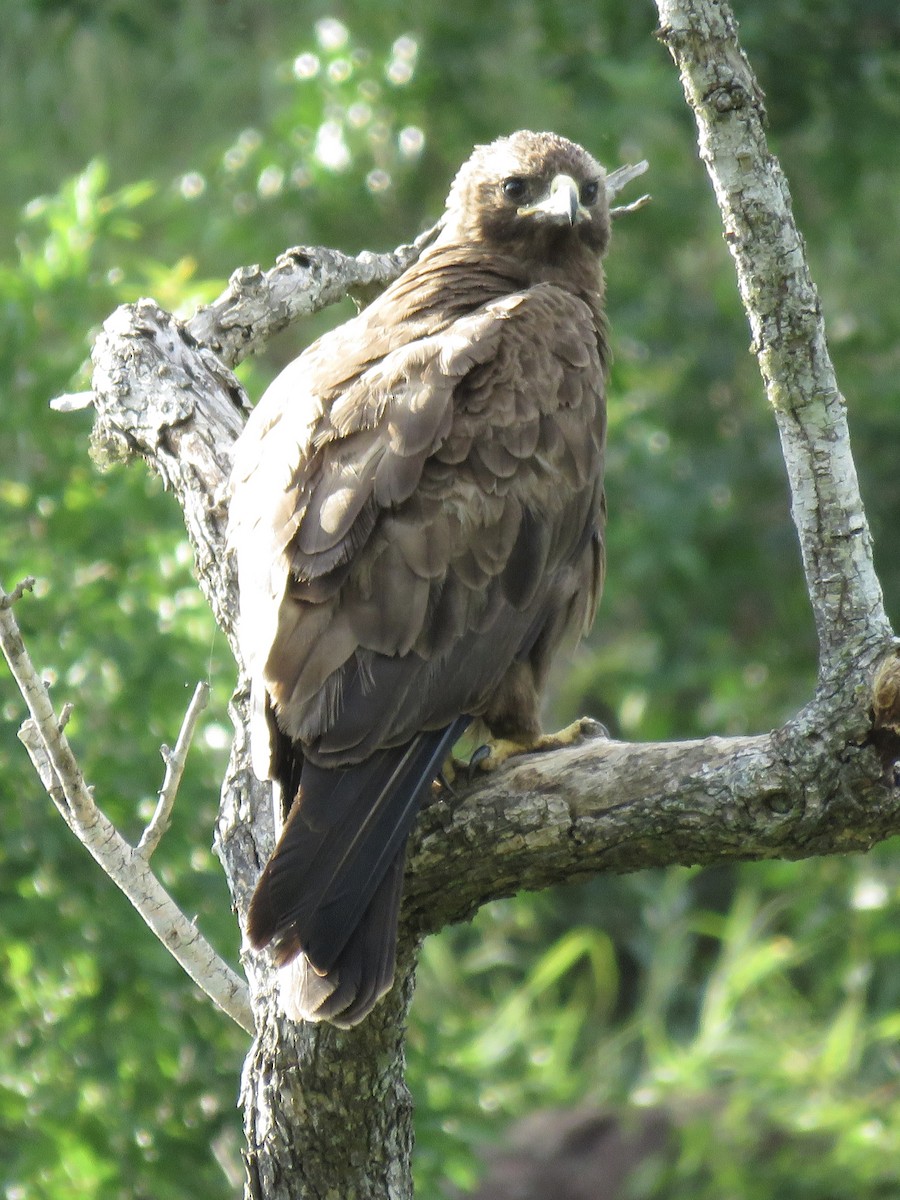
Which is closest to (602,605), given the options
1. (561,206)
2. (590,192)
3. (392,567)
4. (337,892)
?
(590,192)

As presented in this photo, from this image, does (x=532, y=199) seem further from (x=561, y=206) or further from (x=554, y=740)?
(x=554, y=740)

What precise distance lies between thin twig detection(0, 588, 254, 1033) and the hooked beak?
171cm

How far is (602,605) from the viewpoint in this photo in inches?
287

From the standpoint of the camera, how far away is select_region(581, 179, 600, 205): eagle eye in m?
4.11

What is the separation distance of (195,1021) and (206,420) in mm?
1636

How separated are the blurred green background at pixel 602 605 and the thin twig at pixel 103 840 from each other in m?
1.20

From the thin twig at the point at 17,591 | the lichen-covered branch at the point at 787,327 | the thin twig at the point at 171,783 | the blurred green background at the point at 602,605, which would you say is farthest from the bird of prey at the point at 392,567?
the blurred green background at the point at 602,605

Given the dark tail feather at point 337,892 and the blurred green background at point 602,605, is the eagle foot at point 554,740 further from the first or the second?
the blurred green background at point 602,605

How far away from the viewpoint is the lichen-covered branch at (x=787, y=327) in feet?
7.75

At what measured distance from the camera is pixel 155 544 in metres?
4.46

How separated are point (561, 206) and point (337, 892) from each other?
1921 mm

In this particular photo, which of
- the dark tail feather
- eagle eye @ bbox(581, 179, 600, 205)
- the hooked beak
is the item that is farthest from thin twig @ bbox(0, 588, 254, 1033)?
eagle eye @ bbox(581, 179, 600, 205)

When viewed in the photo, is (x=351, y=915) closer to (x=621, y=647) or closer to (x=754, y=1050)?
(x=754, y=1050)

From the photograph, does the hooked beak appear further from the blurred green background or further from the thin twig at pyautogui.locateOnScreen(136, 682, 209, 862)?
the thin twig at pyautogui.locateOnScreen(136, 682, 209, 862)
